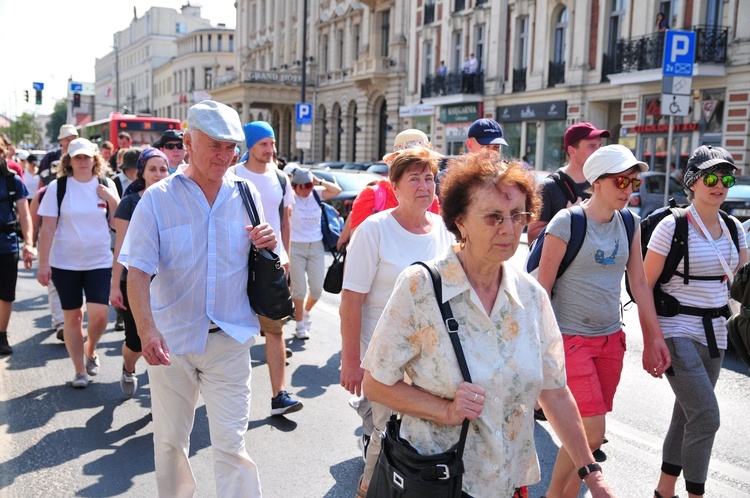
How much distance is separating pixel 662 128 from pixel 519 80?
893 centimetres

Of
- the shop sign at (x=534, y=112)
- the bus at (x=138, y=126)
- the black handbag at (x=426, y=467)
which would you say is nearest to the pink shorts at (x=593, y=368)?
the black handbag at (x=426, y=467)

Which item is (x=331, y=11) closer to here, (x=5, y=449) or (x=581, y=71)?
(x=581, y=71)

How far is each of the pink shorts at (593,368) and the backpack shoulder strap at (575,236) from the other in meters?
0.40

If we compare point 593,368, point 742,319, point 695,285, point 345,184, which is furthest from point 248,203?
point 345,184

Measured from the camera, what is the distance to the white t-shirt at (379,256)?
12.8ft

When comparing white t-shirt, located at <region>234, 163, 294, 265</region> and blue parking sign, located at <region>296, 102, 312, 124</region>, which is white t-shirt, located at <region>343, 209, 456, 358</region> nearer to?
white t-shirt, located at <region>234, 163, 294, 265</region>

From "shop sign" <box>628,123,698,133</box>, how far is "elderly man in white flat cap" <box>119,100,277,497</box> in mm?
22555

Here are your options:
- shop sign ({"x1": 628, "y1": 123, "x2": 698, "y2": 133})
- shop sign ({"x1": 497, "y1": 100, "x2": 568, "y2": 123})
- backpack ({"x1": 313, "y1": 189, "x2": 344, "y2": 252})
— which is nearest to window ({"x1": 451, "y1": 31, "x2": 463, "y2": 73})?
shop sign ({"x1": 497, "y1": 100, "x2": 568, "y2": 123})

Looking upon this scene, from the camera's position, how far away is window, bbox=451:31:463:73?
120ft

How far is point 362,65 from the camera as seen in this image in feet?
143

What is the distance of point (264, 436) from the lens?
5.41 metres

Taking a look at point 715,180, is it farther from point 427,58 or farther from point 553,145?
point 427,58

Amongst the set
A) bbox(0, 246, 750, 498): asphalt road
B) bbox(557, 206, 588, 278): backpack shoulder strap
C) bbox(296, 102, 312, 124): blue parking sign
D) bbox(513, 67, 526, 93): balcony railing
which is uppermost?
bbox(513, 67, 526, 93): balcony railing

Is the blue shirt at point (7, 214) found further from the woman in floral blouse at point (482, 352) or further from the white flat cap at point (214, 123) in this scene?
the woman in floral blouse at point (482, 352)
